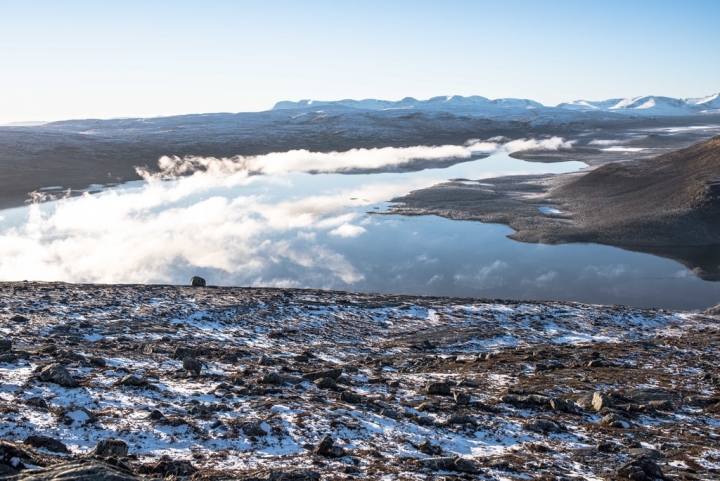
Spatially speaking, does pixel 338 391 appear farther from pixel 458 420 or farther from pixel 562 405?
pixel 562 405

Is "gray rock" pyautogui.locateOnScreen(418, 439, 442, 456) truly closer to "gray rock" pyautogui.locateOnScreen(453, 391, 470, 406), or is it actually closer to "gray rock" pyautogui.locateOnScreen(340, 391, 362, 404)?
"gray rock" pyautogui.locateOnScreen(340, 391, 362, 404)

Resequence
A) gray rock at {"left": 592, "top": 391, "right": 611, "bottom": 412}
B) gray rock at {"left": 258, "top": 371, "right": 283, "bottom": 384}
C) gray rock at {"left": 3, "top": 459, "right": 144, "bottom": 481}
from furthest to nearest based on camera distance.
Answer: gray rock at {"left": 258, "top": 371, "right": 283, "bottom": 384} < gray rock at {"left": 592, "top": 391, "right": 611, "bottom": 412} < gray rock at {"left": 3, "top": 459, "right": 144, "bottom": 481}

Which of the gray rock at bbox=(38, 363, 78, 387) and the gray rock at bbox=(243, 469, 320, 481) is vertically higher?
the gray rock at bbox=(38, 363, 78, 387)

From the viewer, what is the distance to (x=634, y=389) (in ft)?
46.0

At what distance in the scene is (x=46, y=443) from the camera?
8188mm

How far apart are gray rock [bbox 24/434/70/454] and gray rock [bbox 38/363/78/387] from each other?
2.67 metres

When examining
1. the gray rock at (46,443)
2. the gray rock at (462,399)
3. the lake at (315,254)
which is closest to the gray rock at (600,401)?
the gray rock at (462,399)

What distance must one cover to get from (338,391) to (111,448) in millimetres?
5522

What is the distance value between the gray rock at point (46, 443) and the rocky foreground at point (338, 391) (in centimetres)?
2

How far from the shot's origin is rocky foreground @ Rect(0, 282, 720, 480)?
8914 millimetres

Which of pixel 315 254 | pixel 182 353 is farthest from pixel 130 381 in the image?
pixel 315 254

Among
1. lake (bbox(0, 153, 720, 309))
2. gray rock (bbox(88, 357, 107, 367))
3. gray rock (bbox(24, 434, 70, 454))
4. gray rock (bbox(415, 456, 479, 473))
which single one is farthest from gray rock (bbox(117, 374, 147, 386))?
lake (bbox(0, 153, 720, 309))

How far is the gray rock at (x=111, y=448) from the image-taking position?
26.6 ft

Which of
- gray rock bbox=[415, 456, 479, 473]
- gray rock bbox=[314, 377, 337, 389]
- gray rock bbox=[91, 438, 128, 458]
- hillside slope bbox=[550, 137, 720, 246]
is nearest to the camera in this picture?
gray rock bbox=[91, 438, 128, 458]
